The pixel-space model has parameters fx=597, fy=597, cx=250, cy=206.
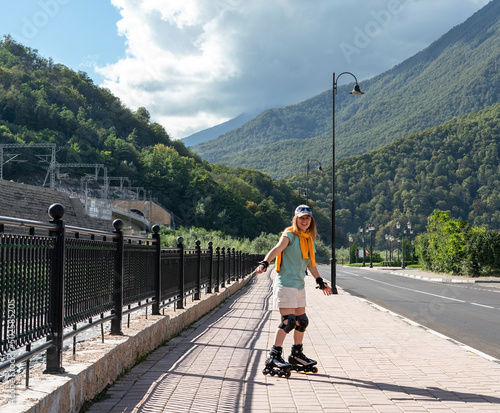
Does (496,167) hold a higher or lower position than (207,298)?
higher

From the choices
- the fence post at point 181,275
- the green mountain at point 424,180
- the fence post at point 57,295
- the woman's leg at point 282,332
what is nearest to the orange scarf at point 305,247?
the woman's leg at point 282,332

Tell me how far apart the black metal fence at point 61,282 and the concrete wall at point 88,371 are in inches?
6.9

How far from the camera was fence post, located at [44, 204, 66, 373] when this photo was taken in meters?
4.59

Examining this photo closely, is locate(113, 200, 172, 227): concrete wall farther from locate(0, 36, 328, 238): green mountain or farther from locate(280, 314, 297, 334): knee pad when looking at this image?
locate(280, 314, 297, 334): knee pad

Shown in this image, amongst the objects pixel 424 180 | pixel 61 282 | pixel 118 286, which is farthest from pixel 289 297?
pixel 424 180

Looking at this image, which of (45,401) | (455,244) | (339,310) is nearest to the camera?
(45,401)

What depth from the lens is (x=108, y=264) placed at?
6.47 m

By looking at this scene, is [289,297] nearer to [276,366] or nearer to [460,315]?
[276,366]

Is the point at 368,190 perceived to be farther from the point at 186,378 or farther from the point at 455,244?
the point at 186,378

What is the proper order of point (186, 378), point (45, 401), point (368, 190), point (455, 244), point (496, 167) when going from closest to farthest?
point (45, 401), point (186, 378), point (455, 244), point (496, 167), point (368, 190)

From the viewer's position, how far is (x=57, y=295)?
15.6ft

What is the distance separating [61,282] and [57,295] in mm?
113

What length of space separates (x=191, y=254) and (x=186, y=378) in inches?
247

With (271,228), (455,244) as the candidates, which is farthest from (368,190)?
(455,244)
